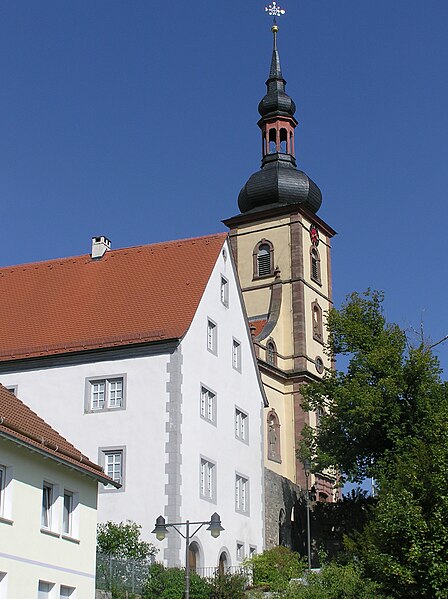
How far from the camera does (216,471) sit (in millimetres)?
39500

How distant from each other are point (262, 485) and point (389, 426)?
5761mm

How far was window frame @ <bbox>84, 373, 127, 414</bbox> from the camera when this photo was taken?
124 feet

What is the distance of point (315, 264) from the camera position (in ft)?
238

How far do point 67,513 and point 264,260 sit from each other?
4523 centimetres

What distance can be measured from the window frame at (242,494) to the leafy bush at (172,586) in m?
8.27

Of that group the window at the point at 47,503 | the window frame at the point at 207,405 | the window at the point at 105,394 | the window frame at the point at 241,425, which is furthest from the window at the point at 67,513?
the window frame at the point at 241,425

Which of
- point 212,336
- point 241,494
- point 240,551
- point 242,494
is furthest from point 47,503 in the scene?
point 242,494

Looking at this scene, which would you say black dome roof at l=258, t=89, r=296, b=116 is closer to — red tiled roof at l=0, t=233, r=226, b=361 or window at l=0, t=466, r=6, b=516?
red tiled roof at l=0, t=233, r=226, b=361

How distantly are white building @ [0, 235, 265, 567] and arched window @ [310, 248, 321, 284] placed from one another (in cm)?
2758

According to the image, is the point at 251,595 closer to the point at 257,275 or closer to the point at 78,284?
the point at 78,284

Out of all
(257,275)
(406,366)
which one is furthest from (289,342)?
(406,366)

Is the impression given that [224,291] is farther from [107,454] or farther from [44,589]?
[44,589]

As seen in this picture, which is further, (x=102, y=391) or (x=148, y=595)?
(x=102, y=391)

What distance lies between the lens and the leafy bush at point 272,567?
3609cm
